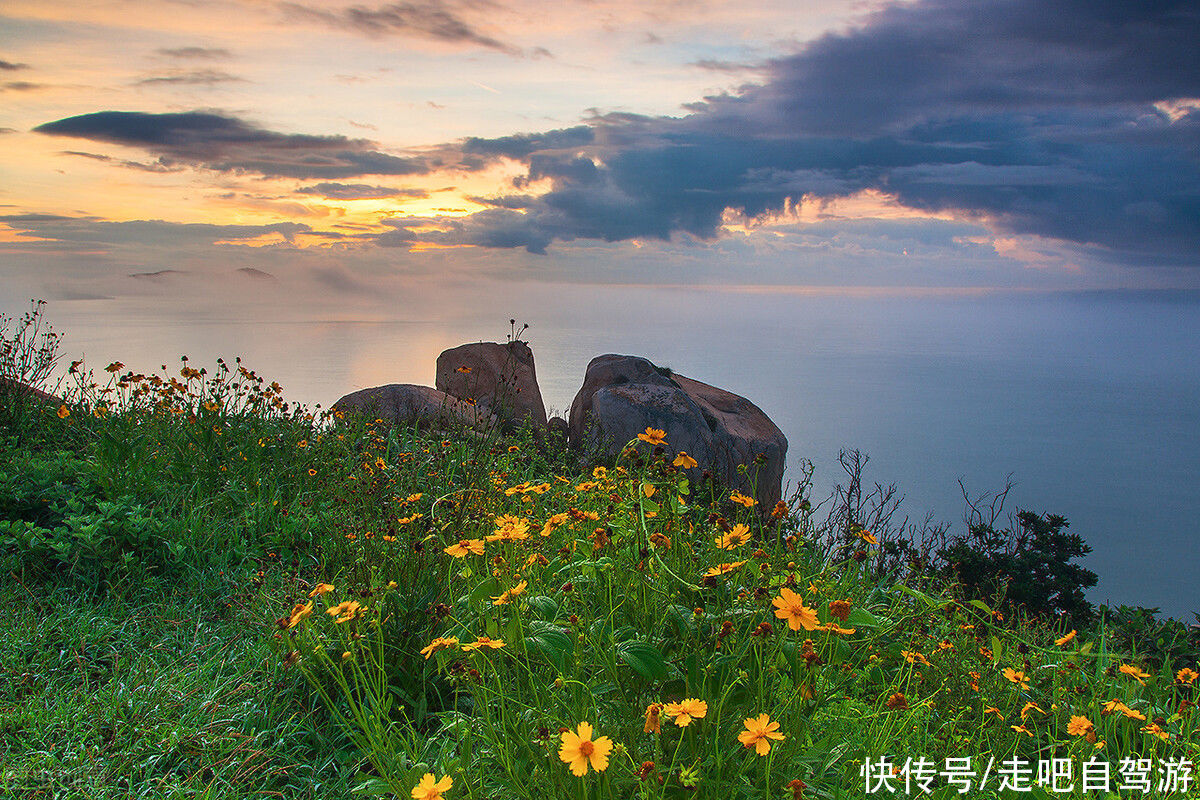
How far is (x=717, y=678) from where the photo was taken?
2555 mm

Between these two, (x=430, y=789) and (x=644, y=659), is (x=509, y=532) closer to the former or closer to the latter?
(x=644, y=659)

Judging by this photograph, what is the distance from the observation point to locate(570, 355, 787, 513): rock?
29.8 ft

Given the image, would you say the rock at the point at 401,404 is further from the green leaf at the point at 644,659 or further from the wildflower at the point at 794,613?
the wildflower at the point at 794,613

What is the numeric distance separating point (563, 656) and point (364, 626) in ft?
3.81

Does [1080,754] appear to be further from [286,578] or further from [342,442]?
[342,442]

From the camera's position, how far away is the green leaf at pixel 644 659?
7.43 ft

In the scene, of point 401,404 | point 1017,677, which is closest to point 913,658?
point 1017,677

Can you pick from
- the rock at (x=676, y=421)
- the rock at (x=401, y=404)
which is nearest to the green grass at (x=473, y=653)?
the rock at (x=401, y=404)

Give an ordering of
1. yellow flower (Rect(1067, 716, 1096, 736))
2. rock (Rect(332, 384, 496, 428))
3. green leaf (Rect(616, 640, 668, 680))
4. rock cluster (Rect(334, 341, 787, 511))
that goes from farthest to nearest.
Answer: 1. rock cluster (Rect(334, 341, 787, 511))
2. rock (Rect(332, 384, 496, 428))
3. yellow flower (Rect(1067, 716, 1096, 736))
4. green leaf (Rect(616, 640, 668, 680))

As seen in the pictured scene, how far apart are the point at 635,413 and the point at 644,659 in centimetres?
697

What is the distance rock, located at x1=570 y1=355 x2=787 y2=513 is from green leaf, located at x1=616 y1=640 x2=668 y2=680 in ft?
18.8

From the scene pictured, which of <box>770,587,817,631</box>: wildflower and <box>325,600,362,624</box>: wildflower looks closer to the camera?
<box>770,587,817,631</box>: wildflower

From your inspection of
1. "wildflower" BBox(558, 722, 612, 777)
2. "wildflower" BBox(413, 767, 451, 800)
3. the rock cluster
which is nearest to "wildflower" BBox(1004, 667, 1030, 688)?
"wildflower" BBox(558, 722, 612, 777)

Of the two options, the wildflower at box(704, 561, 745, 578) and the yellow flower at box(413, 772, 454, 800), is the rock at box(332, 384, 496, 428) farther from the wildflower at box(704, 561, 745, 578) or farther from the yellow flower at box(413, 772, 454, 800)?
the yellow flower at box(413, 772, 454, 800)
